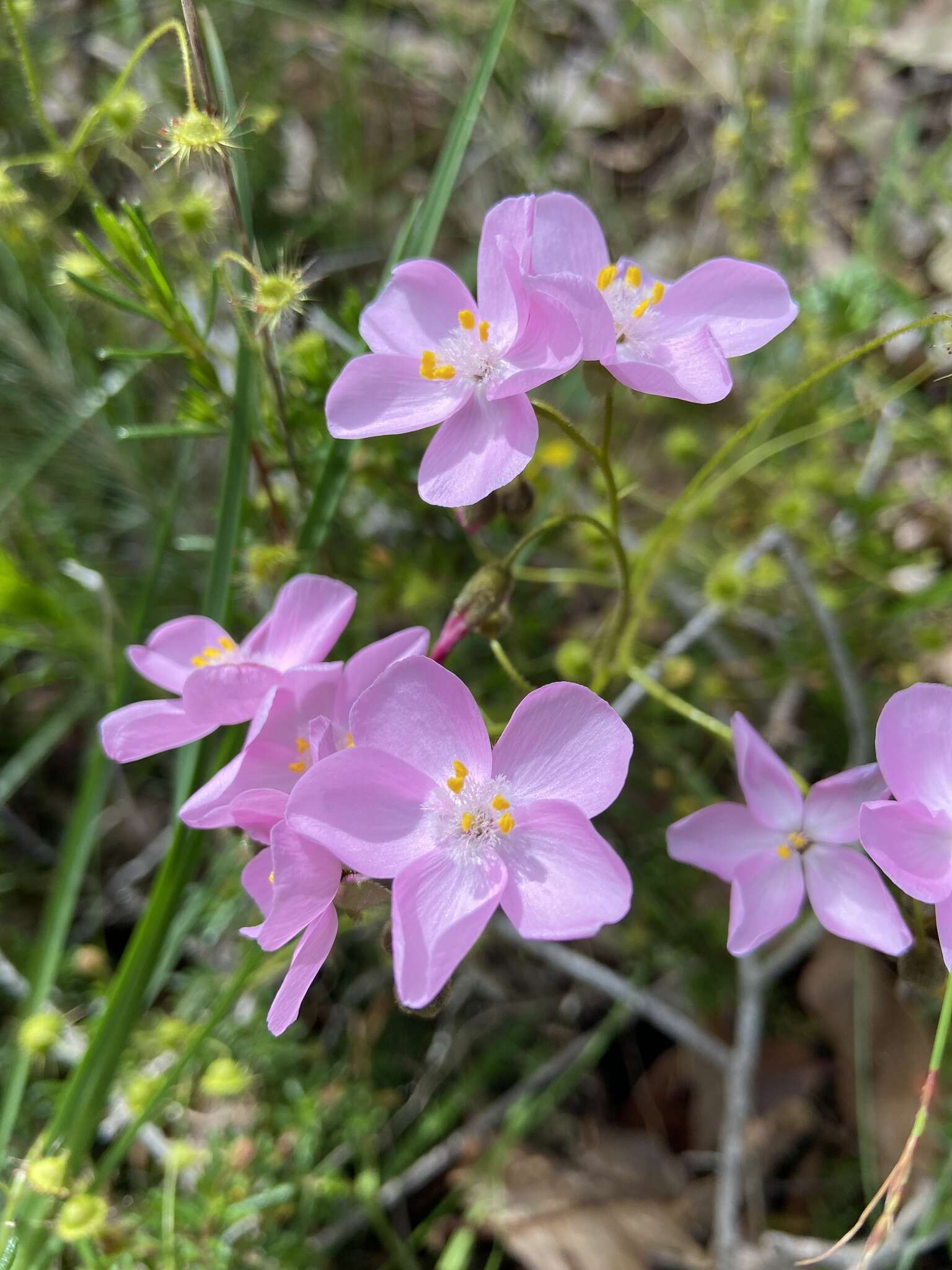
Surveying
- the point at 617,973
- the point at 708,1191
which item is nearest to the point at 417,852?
the point at 617,973

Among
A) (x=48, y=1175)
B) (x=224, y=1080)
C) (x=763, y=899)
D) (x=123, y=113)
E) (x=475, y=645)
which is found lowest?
(x=224, y=1080)

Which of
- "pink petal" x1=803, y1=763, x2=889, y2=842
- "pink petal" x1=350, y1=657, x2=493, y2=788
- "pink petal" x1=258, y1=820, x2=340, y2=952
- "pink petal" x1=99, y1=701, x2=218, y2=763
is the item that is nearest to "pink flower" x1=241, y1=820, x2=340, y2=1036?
"pink petal" x1=258, y1=820, x2=340, y2=952

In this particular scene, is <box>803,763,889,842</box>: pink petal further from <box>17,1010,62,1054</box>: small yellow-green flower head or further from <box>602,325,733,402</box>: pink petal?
<box>17,1010,62,1054</box>: small yellow-green flower head

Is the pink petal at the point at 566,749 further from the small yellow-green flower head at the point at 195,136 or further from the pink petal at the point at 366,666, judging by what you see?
the small yellow-green flower head at the point at 195,136

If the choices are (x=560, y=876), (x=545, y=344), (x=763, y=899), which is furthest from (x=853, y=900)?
(x=545, y=344)

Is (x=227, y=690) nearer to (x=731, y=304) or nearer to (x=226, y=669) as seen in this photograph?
(x=226, y=669)

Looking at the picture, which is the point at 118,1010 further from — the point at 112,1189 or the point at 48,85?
the point at 48,85

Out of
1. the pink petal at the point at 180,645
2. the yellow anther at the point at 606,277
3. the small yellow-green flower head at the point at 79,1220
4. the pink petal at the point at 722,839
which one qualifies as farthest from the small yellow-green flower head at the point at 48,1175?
the yellow anther at the point at 606,277
